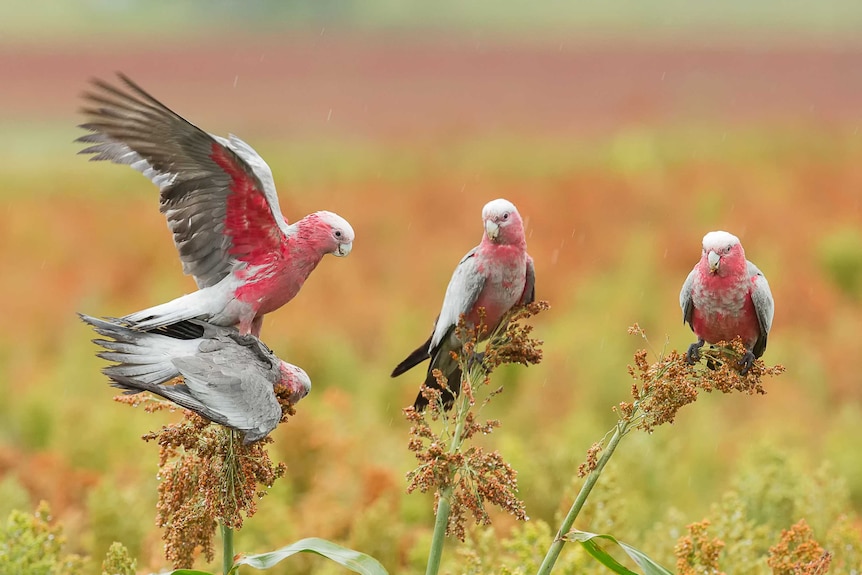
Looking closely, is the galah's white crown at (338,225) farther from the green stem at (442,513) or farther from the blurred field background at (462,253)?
the blurred field background at (462,253)

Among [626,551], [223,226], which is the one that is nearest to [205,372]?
[223,226]

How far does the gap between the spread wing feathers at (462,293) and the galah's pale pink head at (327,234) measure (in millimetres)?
315

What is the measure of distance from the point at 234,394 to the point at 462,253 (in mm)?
9840

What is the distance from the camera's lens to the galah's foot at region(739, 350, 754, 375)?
8.08 feet

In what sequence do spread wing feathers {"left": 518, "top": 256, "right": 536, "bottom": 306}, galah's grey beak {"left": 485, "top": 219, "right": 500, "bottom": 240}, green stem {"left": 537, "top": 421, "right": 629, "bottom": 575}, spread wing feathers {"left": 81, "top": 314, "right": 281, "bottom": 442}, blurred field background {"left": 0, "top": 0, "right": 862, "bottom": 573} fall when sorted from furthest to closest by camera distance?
blurred field background {"left": 0, "top": 0, "right": 862, "bottom": 573} < spread wing feathers {"left": 518, "top": 256, "right": 536, "bottom": 306} < galah's grey beak {"left": 485, "top": 219, "right": 500, "bottom": 240} < green stem {"left": 537, "top": 421, "right": 629, "bottom": 575} < spread wing feathers {"left": 81, "top": 314, "right": 281, "bottom": 442}

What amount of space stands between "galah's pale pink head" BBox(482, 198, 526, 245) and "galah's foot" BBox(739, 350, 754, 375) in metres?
0.61

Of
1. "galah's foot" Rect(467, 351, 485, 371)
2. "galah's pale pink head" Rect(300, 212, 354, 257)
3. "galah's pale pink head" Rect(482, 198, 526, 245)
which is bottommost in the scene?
"galah's foot" Rect(467, 351, 485, 371)

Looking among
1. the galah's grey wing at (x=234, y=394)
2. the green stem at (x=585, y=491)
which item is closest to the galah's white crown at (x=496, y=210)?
the green stem at (x=585, y=491)

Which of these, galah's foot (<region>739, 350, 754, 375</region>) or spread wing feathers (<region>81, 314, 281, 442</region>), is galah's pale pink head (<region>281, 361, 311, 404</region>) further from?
galah's foot (<region>739, 350, 754, 375</region>)

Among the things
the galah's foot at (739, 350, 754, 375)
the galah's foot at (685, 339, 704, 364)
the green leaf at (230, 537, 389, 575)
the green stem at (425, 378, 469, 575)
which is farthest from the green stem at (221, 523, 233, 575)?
the galah's foot at (739, 350, 754, 375)

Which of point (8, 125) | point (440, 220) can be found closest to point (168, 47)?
point (8, 125)

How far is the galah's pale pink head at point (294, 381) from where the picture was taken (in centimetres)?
243

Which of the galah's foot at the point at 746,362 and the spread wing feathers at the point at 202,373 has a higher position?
the galah's foot at the point at 746,362

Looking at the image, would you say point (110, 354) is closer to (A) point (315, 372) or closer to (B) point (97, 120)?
(B) point (97, 120)
